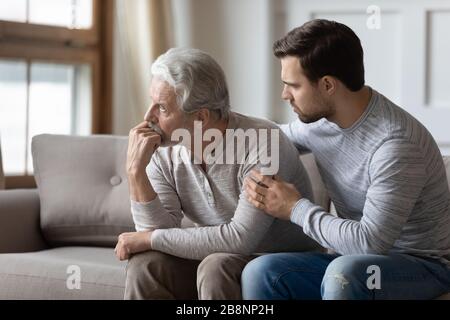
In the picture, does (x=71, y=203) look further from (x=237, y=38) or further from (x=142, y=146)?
(x=237, y=38)

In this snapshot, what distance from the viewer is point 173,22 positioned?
13.2ft

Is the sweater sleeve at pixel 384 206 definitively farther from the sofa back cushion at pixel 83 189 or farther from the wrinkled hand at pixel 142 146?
the sofa back cushion at pixel 83 189

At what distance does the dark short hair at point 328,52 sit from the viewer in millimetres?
1915

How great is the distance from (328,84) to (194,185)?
461 millimetres

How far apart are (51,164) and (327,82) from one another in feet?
3.77

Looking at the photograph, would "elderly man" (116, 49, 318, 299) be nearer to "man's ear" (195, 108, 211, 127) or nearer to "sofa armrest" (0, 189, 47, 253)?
"man's ear" (195, 108, 211, 127)

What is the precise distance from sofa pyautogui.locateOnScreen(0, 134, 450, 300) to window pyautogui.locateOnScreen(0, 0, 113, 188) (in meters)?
0.79

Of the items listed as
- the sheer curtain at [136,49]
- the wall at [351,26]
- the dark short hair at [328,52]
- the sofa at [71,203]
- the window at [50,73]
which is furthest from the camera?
the sheer curtain at [136,49]

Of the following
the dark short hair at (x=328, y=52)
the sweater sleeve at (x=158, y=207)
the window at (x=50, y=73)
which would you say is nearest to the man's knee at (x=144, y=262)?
the sweater sleeve at (x=158, y=207)

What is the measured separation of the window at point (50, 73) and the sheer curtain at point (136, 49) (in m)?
0.05

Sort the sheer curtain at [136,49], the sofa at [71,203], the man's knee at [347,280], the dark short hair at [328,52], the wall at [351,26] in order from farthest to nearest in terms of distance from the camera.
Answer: the sheer curtain at [136,49]
the wall at [351,26]
the sofa at [71,203]
the dark short hair at [328,52]
the man's knee at [347,280]

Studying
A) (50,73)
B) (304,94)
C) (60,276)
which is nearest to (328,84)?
(304,94)

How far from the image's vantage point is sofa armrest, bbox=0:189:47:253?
263 cm

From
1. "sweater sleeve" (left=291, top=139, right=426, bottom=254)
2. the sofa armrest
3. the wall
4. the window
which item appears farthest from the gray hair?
the wall
